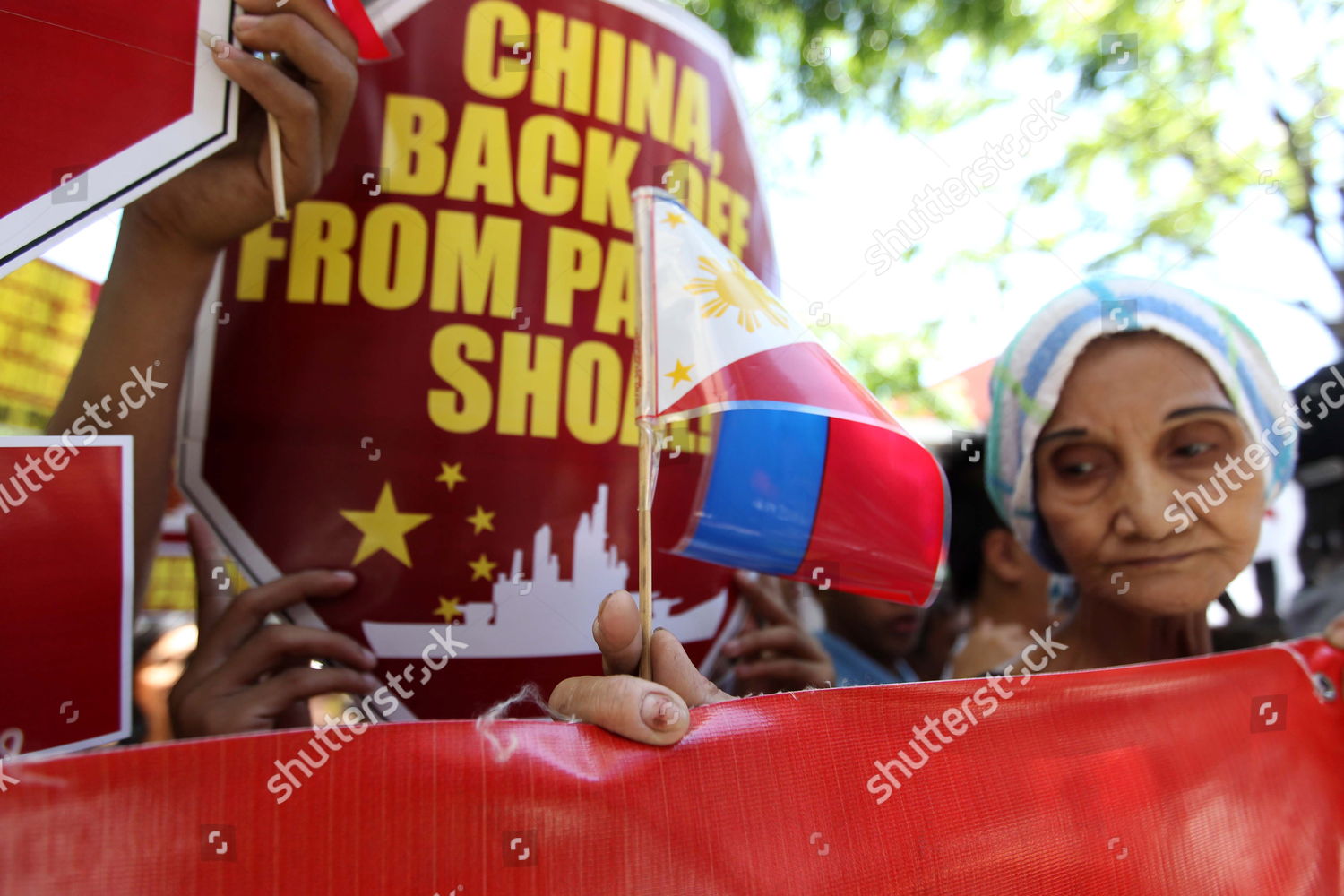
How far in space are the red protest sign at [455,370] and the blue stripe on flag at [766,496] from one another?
0.31 ft

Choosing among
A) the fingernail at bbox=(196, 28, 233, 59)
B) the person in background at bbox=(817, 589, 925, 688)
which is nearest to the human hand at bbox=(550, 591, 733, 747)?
the fingernail at bbox=(196, 28, 233, 59)

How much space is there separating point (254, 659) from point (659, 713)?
0.85 m

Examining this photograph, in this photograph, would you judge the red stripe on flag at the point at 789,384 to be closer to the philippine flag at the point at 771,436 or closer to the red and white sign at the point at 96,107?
the philippine flag at the point at 771,436

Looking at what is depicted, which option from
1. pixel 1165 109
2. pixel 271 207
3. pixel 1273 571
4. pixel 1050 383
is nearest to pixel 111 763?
pixel 271 207

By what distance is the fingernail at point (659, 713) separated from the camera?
114 centimetres

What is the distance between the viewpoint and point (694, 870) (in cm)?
115

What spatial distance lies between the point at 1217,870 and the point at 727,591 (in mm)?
1100

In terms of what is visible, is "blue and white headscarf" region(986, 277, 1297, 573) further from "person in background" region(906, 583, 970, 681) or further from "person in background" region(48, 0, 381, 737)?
"person in background" region(906, 583, 970, 681)

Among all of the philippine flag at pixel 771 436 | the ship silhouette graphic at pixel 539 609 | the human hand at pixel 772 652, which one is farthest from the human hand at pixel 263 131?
the human hand at pixel 772 652

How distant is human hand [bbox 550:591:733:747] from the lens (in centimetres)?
115

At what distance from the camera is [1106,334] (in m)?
1.94

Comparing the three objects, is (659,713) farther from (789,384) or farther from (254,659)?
(254,659)

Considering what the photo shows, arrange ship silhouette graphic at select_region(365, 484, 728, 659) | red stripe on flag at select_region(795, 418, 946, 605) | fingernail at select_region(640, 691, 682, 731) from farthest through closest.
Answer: ship silhouette graphic at select_region(365, 484, 728, 659)
red stripe on flag at select_region(795, 418, 946, 605)
fingernail at select_region(640, 691, 682, 731)

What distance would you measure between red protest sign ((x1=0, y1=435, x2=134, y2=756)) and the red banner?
1.27ft
